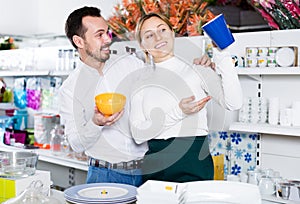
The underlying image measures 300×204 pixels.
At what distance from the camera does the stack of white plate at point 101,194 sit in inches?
47.6

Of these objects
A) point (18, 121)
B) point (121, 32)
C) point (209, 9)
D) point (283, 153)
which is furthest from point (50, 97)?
point (283, 153)

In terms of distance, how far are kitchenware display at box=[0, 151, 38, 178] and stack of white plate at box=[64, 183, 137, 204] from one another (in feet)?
1.00

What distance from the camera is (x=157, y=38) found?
1755 millimetres

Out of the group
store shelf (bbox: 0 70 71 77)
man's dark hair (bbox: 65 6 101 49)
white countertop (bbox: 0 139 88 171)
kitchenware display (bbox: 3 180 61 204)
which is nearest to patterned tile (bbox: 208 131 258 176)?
white countertop (bbox: 0 139 88 171)

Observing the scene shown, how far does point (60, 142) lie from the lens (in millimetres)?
3342

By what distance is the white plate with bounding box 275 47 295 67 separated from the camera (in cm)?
212

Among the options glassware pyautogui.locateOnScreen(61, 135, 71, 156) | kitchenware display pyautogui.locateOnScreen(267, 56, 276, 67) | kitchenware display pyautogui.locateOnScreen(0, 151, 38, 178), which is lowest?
glassware pyautogui.locateOnScreen(61, 135, 71, 156)

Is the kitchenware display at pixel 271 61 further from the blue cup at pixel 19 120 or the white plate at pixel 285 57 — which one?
the blue cup at pixel 19 120

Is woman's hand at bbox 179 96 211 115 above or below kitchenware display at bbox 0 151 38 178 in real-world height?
above

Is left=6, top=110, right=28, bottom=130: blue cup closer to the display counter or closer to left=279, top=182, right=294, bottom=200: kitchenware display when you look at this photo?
the display counter

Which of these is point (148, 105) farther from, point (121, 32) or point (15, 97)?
point (15, 97)

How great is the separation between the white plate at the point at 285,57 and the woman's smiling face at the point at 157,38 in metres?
0.62

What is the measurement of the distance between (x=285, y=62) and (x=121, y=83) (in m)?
0.81

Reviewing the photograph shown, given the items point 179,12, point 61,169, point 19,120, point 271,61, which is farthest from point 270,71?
point 19,120
